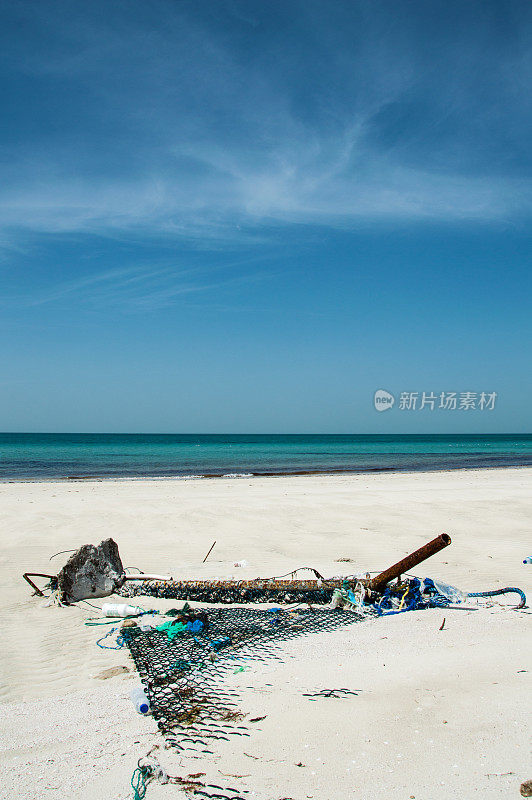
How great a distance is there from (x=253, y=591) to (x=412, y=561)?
1796mm

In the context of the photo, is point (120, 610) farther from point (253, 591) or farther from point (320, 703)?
point (320, 703)

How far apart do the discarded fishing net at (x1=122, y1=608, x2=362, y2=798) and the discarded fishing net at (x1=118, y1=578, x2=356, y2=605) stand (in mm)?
268

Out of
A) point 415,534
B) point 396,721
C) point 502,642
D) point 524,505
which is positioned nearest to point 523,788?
point 396,721

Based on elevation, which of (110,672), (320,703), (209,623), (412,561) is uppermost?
(412,561)

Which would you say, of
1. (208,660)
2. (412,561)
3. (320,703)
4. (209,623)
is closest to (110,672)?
(208,660)

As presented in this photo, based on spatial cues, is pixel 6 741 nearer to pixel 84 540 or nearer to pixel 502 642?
pixel 502 642

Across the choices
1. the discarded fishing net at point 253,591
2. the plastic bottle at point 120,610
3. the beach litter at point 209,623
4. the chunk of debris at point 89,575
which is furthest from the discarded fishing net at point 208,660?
the chunk of debris at point 89,575

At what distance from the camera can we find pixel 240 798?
94.7 inches

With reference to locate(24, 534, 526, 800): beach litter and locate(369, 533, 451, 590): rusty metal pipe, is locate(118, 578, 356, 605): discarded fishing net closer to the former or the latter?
locate(24, 534, 526, 800): beach litter

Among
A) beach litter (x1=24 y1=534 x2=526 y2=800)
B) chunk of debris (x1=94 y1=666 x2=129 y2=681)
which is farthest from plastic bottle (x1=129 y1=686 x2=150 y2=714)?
chunk of debris (x1=94 y1=666 x2=129 y2=681)

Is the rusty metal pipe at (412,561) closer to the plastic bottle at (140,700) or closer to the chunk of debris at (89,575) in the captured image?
the plastic bottle at (140,700)

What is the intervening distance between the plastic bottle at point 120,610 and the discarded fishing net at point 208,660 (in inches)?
14.9

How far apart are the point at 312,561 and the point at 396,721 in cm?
490

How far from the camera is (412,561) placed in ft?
18.0
